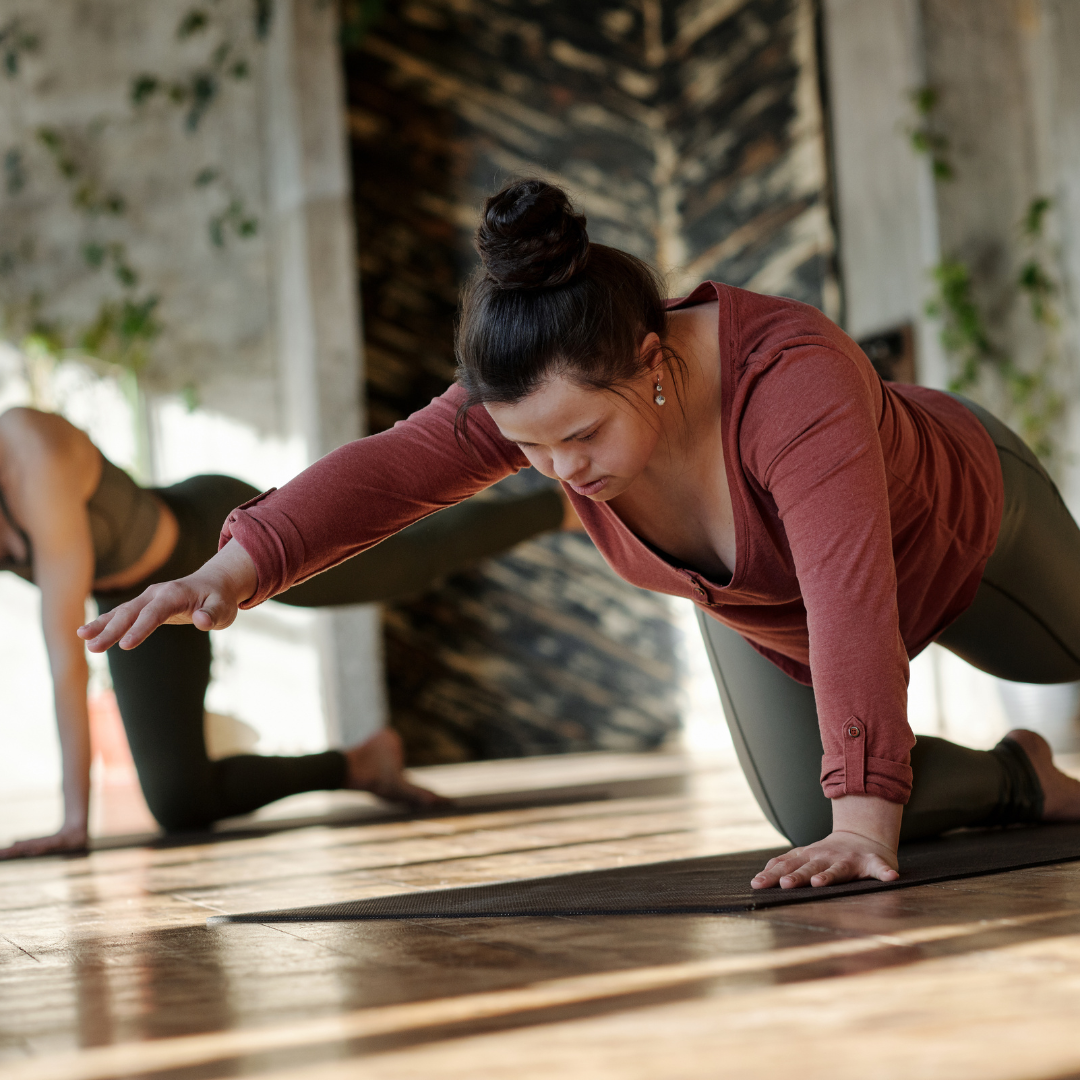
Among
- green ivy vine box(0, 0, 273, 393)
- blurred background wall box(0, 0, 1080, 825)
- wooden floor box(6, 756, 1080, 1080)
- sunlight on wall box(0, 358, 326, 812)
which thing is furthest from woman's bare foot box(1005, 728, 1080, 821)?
green ivy vine box(0, 0, 273, 393)

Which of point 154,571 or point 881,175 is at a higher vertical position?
point 881,175

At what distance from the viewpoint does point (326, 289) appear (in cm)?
479

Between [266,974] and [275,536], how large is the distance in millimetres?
568

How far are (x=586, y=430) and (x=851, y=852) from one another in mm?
495

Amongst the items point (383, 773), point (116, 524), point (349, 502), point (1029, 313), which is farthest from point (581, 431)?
point (1029, 313)

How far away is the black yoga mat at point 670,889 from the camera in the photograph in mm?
1293

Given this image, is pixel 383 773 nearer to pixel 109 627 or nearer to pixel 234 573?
pixel 234 573

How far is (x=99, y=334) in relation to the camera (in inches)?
193

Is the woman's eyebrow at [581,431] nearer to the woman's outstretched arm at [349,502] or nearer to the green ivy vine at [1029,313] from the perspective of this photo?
the woman's outstretched arm at [349,502]

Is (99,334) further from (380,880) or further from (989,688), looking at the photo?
(380,880)

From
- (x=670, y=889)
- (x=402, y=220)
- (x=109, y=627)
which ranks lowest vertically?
(x=670, y=889)

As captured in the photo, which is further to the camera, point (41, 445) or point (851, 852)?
point (41, 445)

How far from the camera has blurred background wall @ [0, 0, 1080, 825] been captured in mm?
4746

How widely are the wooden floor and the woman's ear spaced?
1.83 ft
